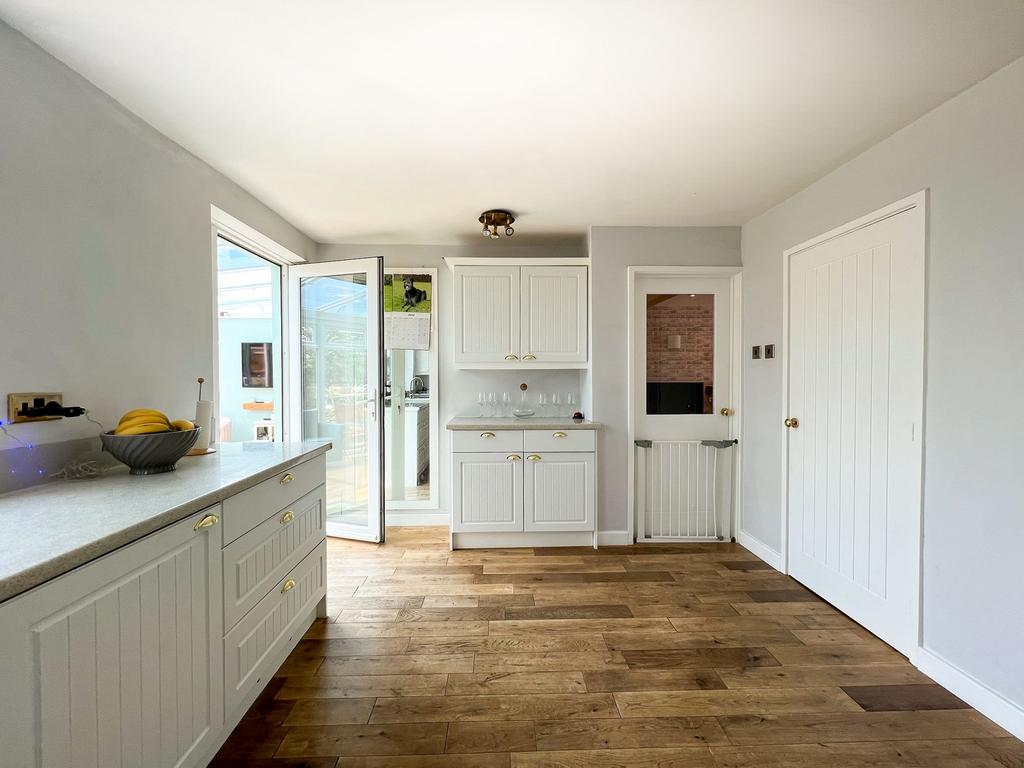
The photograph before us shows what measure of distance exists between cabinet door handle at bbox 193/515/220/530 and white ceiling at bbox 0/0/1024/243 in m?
1.52

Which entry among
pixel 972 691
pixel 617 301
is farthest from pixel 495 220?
pixel 972 691

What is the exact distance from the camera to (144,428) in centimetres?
160

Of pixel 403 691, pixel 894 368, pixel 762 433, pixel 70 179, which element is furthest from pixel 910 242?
pixel 70 179

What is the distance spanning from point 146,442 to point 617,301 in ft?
9.46

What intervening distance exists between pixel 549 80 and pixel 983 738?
9.23 ft

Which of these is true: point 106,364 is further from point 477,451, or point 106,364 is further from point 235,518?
point 477,451

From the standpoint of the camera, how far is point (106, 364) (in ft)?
5.76

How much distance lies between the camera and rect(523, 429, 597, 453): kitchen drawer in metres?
3.33

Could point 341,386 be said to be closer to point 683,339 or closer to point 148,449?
point 148,449

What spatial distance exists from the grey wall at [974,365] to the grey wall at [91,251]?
333 cm

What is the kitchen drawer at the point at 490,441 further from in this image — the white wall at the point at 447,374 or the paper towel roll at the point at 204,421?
the paper towel roll at the point at 204,421

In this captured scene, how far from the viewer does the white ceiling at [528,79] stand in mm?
1375

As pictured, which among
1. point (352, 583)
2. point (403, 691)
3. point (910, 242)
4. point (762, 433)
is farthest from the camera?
point (762, 433)

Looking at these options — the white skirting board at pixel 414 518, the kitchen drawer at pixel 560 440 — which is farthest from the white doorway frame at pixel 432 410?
the kitchen drawer at pixel 560 440
